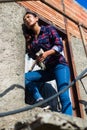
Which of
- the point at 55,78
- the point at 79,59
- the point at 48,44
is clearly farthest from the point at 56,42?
the point at 79,59

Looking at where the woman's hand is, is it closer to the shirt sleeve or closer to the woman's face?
the shirt sleeve

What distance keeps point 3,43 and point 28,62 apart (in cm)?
106

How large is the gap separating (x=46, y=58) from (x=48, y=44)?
0.68 ft

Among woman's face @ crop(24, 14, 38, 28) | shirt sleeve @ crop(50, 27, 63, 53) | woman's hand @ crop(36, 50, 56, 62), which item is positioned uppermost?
woman's face @ crop(24, 14, 38, 28)

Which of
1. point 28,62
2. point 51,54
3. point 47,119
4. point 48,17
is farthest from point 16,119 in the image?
point 48,17

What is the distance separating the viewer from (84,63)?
7594 millimetres

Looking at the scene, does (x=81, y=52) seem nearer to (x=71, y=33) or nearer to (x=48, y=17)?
(x=71, y=33)

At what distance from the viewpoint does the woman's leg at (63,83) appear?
562cm

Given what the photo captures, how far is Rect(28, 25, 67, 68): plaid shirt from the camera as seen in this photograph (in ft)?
19.5

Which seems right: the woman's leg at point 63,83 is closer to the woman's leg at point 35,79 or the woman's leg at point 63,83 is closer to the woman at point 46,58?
the woman at point 46,58

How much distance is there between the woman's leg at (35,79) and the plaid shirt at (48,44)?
161 millimetres

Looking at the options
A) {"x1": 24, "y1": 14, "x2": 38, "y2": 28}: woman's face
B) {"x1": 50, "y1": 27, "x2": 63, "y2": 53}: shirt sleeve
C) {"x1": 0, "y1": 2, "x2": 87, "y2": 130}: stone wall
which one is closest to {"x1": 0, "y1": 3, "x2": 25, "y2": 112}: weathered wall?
{"x1": 0, "y1": 2, "x2": 87, "y2": 130}: stone wall

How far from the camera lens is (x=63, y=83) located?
5.77 meters

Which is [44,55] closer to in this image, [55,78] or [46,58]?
[46,58]
